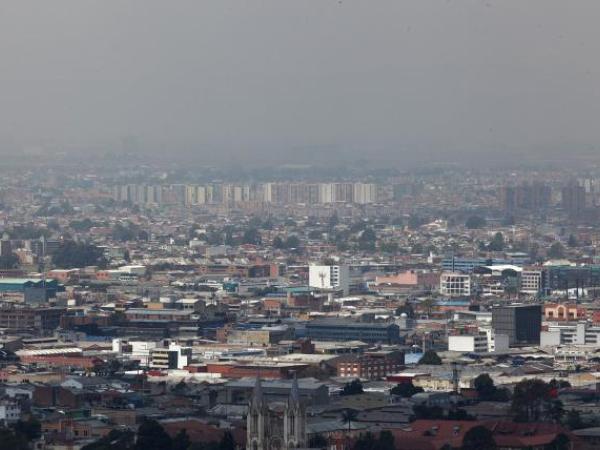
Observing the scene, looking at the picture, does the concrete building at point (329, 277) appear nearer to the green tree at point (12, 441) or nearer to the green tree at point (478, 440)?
the green tree at point (478, 440)

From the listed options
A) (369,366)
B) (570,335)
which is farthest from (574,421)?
(570,335)

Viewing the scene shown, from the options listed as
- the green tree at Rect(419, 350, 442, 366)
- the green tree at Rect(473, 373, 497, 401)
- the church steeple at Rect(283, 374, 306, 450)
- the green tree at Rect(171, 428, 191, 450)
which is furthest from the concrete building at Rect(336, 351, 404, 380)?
the church steeple at Rect(283, 374, 306, 450)

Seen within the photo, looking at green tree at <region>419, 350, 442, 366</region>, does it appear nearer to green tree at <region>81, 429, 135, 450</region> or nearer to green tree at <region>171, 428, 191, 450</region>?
A: green tree at <region>81, 429, 135, 450</region>

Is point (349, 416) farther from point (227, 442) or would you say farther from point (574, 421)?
point (227, 442)

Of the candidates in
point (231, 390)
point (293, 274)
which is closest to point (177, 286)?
point (293, 274)

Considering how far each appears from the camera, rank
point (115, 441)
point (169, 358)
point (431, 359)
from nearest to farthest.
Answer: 1. point (115, 441)
2. point (431, 359)
3. point (169, 358)

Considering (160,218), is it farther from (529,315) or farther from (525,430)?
(525,430)
